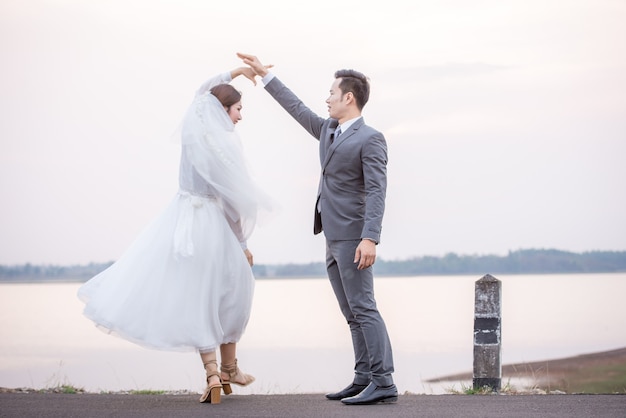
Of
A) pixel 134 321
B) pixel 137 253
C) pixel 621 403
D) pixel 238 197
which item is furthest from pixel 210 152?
pixel 621 403

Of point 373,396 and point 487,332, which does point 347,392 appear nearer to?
point 373,396

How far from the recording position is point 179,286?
6965mm

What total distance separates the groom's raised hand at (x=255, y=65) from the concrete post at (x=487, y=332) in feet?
9.31

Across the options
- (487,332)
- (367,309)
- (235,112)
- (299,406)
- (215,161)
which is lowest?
(299,406)

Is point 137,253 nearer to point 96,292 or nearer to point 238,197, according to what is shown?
point 96,292

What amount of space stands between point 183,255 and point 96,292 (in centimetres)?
75

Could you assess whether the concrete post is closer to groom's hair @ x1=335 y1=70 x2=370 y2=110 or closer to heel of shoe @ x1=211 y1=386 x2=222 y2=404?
groom's hair @ x1=335 y1=70 x2=370 y2=110

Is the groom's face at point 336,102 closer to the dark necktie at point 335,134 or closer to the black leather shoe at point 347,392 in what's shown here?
the dark necktie at point 335,134

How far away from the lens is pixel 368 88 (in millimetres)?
7113

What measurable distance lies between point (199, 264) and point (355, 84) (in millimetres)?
1817

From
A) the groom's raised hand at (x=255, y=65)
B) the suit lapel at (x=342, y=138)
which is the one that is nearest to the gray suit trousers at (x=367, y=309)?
the suit lapel at (x=342, y=138)

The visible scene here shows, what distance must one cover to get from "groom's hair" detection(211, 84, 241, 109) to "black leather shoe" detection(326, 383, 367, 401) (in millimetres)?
2408

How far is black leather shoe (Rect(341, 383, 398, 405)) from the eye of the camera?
6.86 m

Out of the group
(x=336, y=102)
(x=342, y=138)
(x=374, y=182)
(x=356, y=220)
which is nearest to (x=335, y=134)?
(x=342, y=138)
